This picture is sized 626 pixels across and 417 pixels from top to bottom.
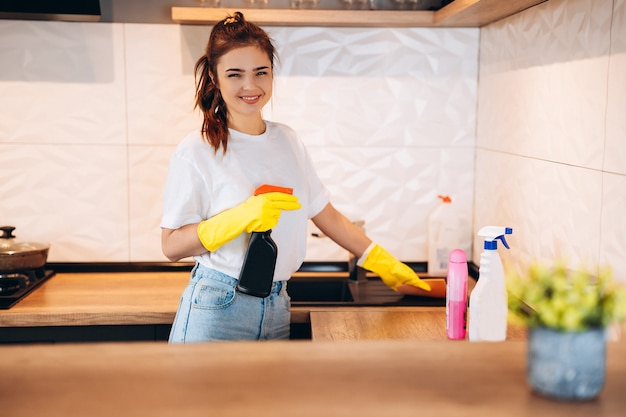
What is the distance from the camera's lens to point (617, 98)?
1.53 metres

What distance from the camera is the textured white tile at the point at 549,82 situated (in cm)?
163

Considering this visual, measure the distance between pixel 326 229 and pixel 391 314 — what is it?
315mm

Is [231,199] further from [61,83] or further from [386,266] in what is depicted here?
[61,83]

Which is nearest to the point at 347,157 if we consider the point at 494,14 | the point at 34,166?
the point at 494,14

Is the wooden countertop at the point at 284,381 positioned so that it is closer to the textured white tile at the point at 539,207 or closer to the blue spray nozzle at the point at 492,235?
the blue spray nozzle at the point at 492,235

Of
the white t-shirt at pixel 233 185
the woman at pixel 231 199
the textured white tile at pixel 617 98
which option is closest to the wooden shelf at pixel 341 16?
the woman at pixel 231 199

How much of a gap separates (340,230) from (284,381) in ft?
4.18

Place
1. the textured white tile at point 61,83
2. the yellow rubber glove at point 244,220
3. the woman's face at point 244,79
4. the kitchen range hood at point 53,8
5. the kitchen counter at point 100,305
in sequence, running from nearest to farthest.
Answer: the yellow rubber glove at point 244,220
the woman's face at point 244,79
the kitchen counter at point 100,305
the kitchen range hood at point 53,8
the textured white tile at point 61,83

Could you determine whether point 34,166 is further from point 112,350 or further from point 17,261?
point 112,350

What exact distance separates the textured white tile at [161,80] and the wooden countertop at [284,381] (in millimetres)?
1631

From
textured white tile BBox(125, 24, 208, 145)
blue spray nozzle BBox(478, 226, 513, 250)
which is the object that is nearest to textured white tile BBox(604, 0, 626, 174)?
blue spray nozzle BBox(478, 226, 513, 250)

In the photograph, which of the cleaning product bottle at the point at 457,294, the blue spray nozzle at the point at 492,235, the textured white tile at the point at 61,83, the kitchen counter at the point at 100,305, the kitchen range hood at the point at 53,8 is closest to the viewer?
the blue spray nozzle at the point at 492,235

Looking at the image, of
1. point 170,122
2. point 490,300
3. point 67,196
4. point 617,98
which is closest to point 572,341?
point 490,300

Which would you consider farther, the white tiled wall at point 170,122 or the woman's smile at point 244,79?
the white tiled wall at point 170,122
